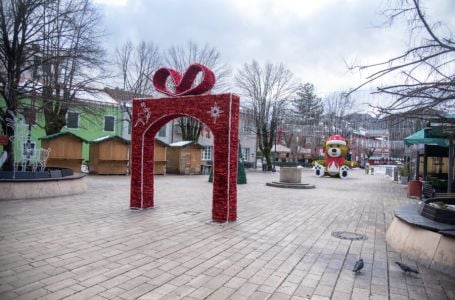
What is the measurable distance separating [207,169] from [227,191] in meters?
20.0

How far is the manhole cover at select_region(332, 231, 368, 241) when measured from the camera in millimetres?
7165

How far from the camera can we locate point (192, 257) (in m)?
5.55

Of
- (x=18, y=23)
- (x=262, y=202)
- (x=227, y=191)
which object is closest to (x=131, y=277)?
(x=227, y=191)

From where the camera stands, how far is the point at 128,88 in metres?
32.8

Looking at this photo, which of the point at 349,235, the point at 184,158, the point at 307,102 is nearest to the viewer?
the point at 349,235

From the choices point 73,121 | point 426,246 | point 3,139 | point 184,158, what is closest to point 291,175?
point 184,158

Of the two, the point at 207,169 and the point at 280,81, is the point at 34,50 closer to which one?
the point at 207,169

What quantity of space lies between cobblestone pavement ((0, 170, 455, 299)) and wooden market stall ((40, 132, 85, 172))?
11640 mm

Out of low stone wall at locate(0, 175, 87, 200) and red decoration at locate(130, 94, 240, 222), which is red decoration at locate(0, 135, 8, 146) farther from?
red decoration at locate(130, 94, 240, 222)

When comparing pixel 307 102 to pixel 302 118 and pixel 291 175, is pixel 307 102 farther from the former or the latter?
pixel 291 175

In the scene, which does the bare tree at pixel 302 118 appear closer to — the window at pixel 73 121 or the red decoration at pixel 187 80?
the window at pixel 73 121

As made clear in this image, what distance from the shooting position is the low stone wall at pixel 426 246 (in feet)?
16.8

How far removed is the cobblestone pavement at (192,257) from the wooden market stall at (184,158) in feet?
53.9

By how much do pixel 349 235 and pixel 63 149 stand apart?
18.1 meters
